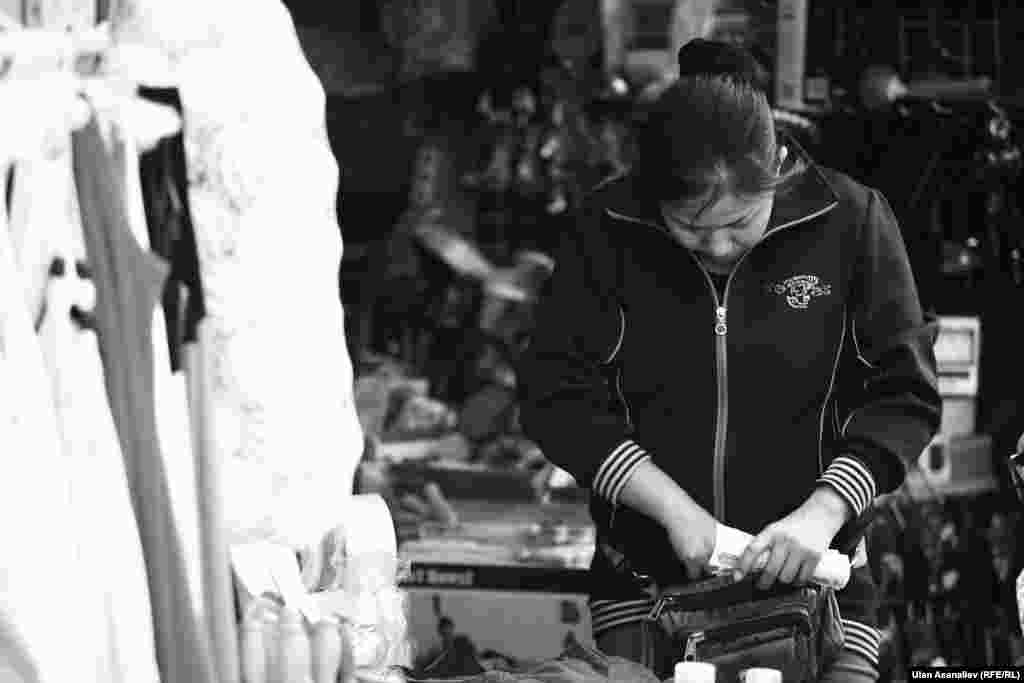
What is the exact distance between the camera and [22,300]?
1.75 m

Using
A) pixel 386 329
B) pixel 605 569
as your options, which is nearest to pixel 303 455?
pixel 605 569

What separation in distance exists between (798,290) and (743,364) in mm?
120

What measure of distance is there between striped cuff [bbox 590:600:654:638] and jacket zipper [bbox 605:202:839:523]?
170mm

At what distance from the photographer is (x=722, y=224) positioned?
7.57 ft

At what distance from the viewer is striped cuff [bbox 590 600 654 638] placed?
2512mm

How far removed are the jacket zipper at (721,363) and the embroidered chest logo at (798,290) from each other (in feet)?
0.20

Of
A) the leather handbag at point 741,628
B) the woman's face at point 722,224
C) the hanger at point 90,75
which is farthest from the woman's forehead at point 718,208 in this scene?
the hanger at point 90,75

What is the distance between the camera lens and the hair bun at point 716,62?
2332mm

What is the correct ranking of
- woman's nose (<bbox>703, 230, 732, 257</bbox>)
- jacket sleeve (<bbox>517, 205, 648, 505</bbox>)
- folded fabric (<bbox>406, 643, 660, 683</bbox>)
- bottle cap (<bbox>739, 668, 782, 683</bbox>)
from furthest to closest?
jacket sleeve (<bbox>517, 205, 648, 505</bbox>) < woman's nose (<bbox>703, 230, 732, 257</bbox>) < folded fabric (<bbox>406, 643, 660, 683</bbox>) < bottle cap (<bbox>739, 668, 782, 683</bbox>)

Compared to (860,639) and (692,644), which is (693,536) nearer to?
(692,644)

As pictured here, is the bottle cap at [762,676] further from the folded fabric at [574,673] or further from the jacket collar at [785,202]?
the jacket collar at [785,202]

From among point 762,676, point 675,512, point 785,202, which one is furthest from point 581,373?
point 762,676

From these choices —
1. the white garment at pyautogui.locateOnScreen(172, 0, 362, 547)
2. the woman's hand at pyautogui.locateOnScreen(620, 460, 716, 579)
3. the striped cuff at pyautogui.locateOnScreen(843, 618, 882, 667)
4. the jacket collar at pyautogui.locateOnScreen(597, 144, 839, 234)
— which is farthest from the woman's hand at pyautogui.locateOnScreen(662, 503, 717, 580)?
the white garment at pyautogui.locateOnScreen(172, 0, 362, 547)

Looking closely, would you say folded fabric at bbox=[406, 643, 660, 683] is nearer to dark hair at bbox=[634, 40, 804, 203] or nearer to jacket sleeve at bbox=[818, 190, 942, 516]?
jacket sleeve at bbox=[818, 190, 942, 516]
